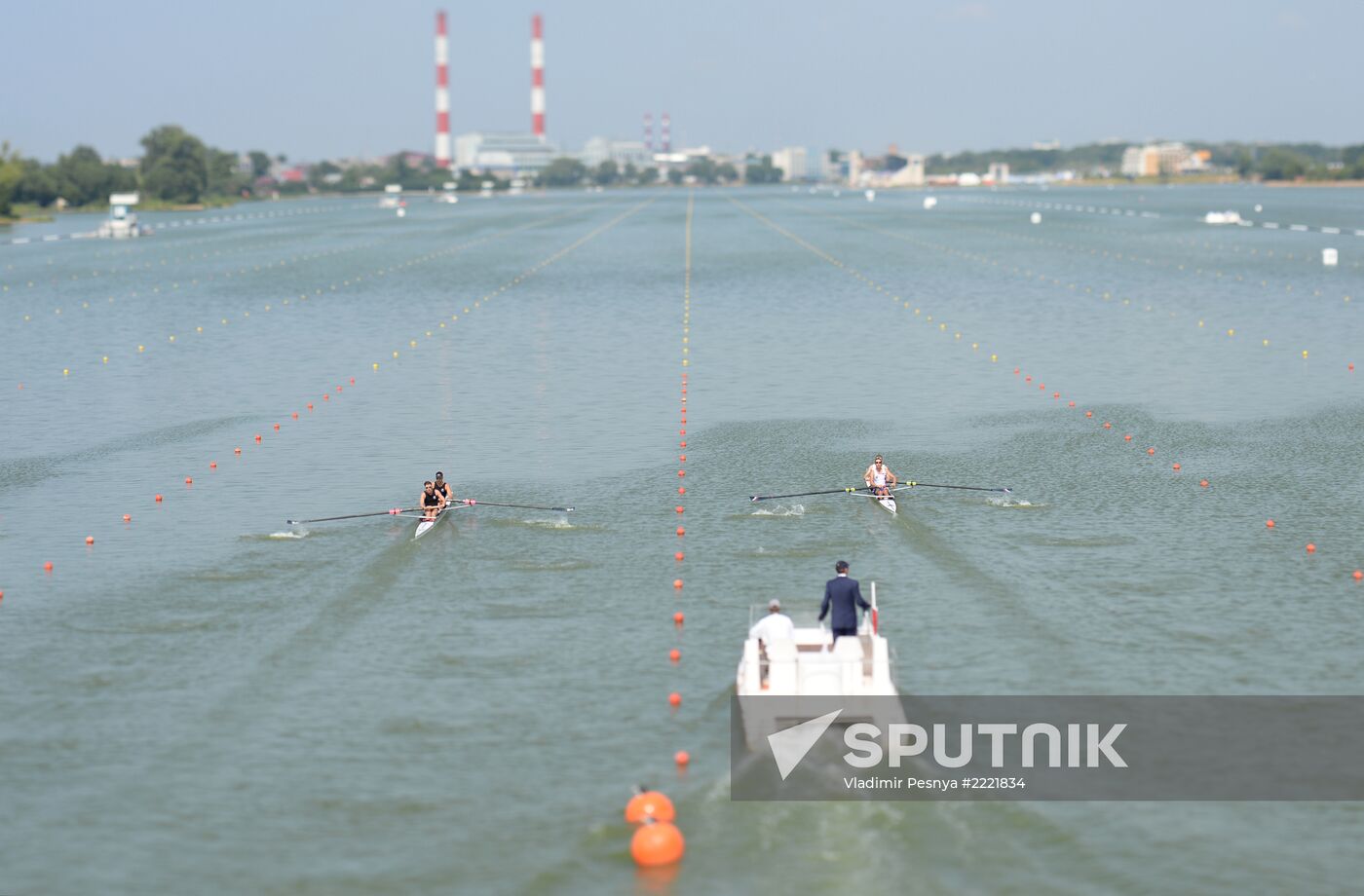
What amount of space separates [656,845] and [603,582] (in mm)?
15539

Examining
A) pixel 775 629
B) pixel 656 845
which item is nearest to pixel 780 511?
pixel 775 629

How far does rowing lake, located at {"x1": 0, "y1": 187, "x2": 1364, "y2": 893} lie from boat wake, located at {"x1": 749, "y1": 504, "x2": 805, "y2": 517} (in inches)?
27.1

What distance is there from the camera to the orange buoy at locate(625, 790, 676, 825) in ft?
83.3

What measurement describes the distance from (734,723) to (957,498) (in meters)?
19.7

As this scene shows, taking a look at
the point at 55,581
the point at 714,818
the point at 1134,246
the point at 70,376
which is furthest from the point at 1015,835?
the point at 1134,246

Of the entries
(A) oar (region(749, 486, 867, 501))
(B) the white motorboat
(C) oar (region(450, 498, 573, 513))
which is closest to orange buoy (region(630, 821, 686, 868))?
(B) the white motorboat

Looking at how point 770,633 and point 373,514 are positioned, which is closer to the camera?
point 770,633

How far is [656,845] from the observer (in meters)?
24.6

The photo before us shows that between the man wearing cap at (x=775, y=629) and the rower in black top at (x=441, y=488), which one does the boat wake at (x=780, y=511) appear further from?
the man wearing cap at (x=775, y=629)

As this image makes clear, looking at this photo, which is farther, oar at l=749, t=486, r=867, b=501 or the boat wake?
oar at l=749, t=486, r=867, b=501

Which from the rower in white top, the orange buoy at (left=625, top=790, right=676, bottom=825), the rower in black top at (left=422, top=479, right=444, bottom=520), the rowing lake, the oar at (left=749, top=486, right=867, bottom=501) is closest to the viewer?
the orange buoy at (left=625, top=790, right=676, bottom=825)

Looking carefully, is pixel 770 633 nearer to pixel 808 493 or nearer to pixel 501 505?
pixel 501 505

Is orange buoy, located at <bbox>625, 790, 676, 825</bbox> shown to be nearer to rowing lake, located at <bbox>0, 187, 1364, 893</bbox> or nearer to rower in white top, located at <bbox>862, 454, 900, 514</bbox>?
rowing lake, located at <bbox>0, 187, 1364, 893</bbox>

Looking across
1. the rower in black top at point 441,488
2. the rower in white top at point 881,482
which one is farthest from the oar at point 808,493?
the rower in black top at point 441,488
